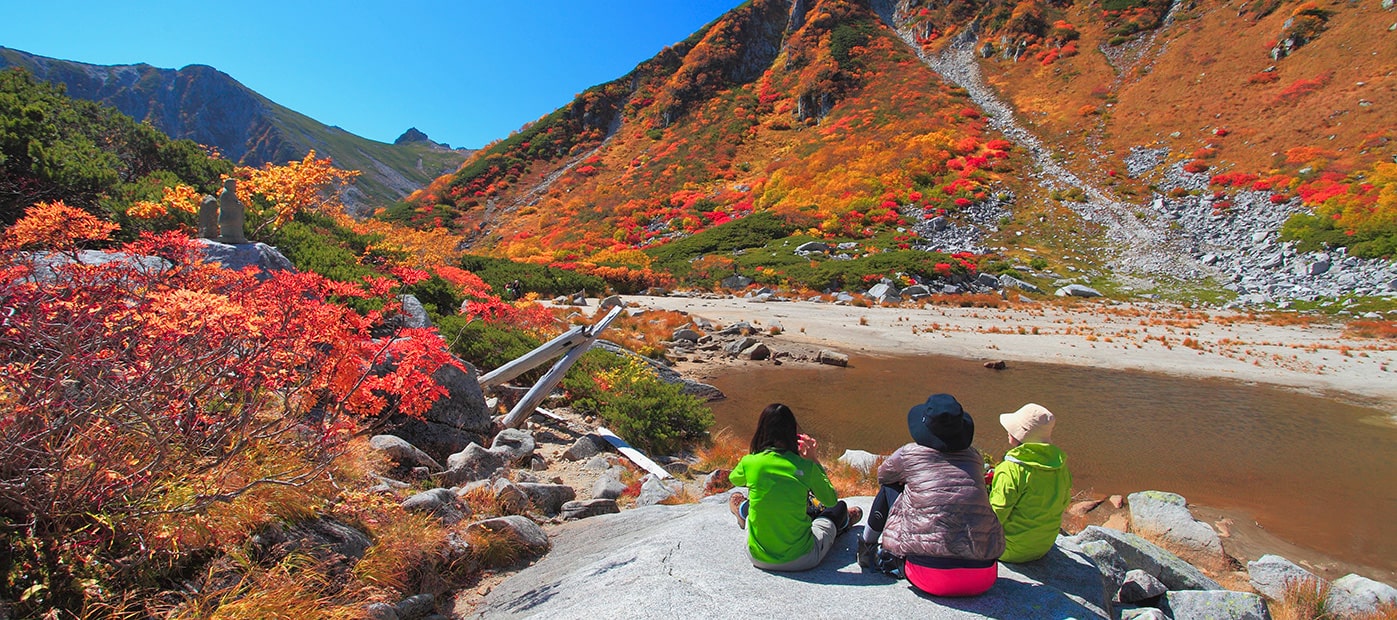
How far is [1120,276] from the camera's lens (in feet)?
94.1

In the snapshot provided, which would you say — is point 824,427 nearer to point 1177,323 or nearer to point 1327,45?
point 1177,323

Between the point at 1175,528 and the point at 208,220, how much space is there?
1365 cm

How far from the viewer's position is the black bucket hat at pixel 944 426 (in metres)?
3.26

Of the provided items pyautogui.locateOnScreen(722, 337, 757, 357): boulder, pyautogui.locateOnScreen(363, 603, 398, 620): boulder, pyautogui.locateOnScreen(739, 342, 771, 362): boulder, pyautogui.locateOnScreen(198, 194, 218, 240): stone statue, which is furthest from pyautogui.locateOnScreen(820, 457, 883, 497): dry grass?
pyautogui.locateOnScreen(198, 194, 218, 240): stone statue

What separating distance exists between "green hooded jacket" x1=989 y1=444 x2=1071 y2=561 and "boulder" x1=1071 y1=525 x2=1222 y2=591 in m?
1.47

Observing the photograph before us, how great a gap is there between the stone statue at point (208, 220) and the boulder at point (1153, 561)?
11.6 meters

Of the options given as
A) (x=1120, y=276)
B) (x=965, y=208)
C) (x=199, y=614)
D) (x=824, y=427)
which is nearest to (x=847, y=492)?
(x=824, y=427)

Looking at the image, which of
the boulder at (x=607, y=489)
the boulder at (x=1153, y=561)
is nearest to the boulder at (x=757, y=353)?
the boulder at (x=607, y=489)

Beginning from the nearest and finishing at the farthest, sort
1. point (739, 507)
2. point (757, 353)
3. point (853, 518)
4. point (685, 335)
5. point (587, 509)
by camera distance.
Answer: point (739, 507) < point (853, 518) < point (587, 509) < point (757, 353) < point (685, 335)

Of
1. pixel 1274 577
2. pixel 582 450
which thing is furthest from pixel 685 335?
pixel 1274 577

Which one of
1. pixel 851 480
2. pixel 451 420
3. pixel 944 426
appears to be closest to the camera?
pixel 944 426

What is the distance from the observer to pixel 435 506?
487cm

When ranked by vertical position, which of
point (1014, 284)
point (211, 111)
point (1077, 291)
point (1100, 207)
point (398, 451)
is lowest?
point (398, 451)

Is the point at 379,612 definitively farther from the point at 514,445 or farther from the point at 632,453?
the point at 632,453
